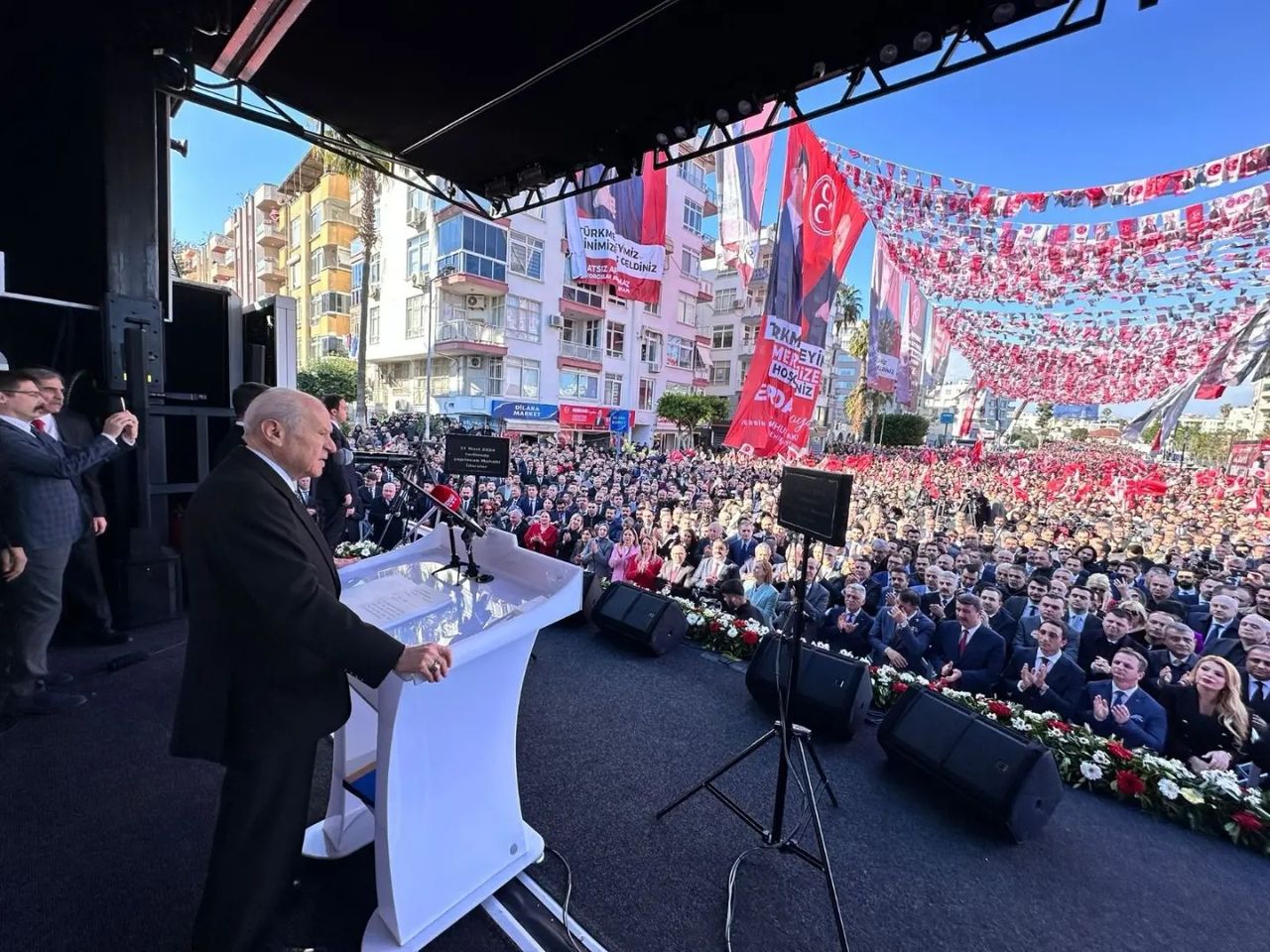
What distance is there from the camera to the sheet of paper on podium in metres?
1.72

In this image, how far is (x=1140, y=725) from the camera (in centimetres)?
331

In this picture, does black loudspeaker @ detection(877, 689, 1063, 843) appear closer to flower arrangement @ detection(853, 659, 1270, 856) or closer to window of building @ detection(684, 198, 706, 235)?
flower arrangement @ detection(853, 659, 1270, 856)

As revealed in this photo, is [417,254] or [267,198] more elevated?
[267,198]

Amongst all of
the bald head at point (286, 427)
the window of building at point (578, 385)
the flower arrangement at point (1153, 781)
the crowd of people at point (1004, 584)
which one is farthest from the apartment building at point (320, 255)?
the flower arrangement at point (1153, 781)

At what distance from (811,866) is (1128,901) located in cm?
133

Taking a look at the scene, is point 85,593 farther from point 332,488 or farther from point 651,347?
point 651,347

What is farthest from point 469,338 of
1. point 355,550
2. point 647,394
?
point 355,550

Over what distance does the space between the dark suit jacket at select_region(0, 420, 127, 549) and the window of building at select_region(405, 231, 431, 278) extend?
22.2 m

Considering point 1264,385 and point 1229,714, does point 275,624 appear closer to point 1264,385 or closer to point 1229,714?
point 1229,714

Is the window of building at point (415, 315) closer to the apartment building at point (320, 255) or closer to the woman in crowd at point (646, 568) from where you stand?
the apartment building at point (320, 255)

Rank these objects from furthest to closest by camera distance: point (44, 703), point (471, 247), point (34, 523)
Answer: point (471, 247), point (44, 703), point (34, 523)

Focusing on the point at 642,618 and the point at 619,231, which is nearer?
the point at 642,618

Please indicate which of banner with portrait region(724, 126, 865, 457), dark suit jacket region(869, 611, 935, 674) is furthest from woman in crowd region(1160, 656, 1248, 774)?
banner with portrait region(724, 126, 865, 457)

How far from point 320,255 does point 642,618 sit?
119ft
